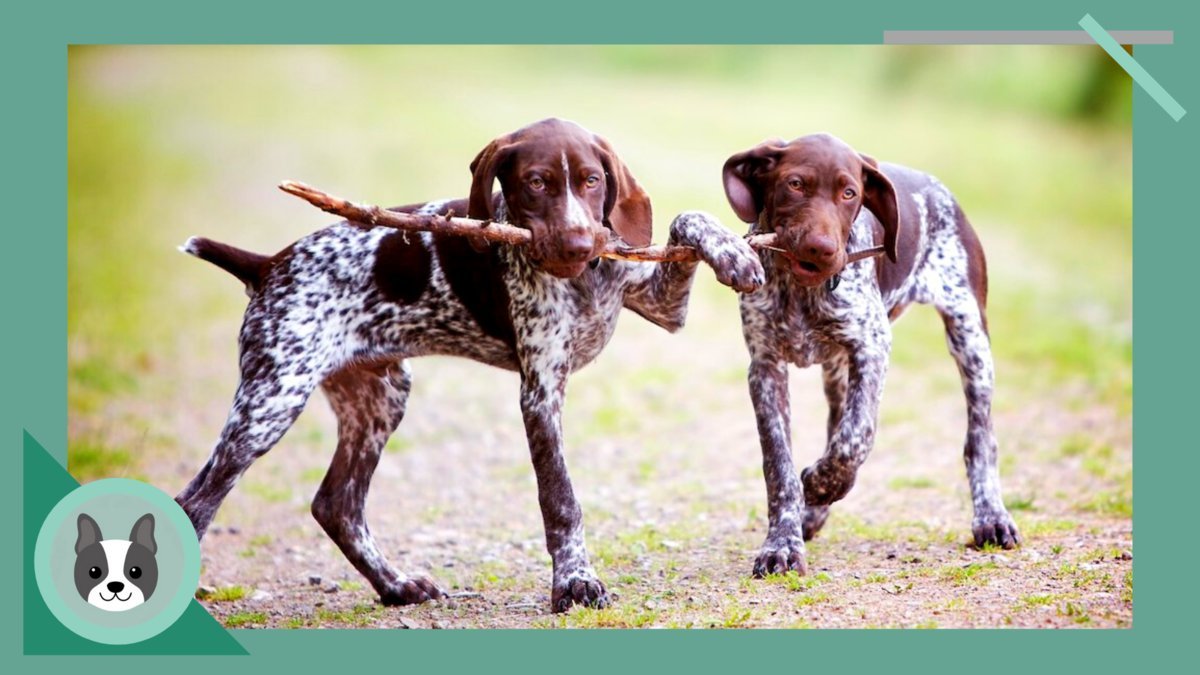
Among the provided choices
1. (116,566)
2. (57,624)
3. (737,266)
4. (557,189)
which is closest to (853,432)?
(737,266)

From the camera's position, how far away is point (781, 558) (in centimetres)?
661

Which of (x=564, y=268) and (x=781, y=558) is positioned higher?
(x=564, y=268)

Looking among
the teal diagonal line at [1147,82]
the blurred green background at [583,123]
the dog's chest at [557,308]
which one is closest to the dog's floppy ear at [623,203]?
the dog's chest at [557,308]

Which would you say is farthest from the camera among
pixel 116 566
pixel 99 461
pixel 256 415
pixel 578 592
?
pixel 99 461

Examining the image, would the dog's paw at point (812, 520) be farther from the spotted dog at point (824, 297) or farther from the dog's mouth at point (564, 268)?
the dog's mouth at point (564, 268)

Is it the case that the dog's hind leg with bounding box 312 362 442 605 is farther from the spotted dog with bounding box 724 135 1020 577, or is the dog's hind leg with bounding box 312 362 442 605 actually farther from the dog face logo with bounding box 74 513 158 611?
the spotted dog with bounding box 724 135 1020 577

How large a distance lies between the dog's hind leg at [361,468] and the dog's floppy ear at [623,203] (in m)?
1.36

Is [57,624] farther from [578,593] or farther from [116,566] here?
[578,593]

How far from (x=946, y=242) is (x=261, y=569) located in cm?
389

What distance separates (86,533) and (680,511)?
4.01 m

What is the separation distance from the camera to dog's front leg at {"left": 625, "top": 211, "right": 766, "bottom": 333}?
6078mm

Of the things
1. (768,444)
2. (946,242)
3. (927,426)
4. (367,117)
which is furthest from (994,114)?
(768,444)

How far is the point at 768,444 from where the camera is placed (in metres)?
6.70

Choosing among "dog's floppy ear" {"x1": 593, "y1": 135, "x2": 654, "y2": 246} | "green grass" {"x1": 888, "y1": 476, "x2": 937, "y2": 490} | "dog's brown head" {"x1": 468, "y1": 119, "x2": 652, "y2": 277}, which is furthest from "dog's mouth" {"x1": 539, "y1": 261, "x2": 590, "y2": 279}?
"green grass" {"x1": 888, "y1": 476, "x2": 937, "y2": 490}
